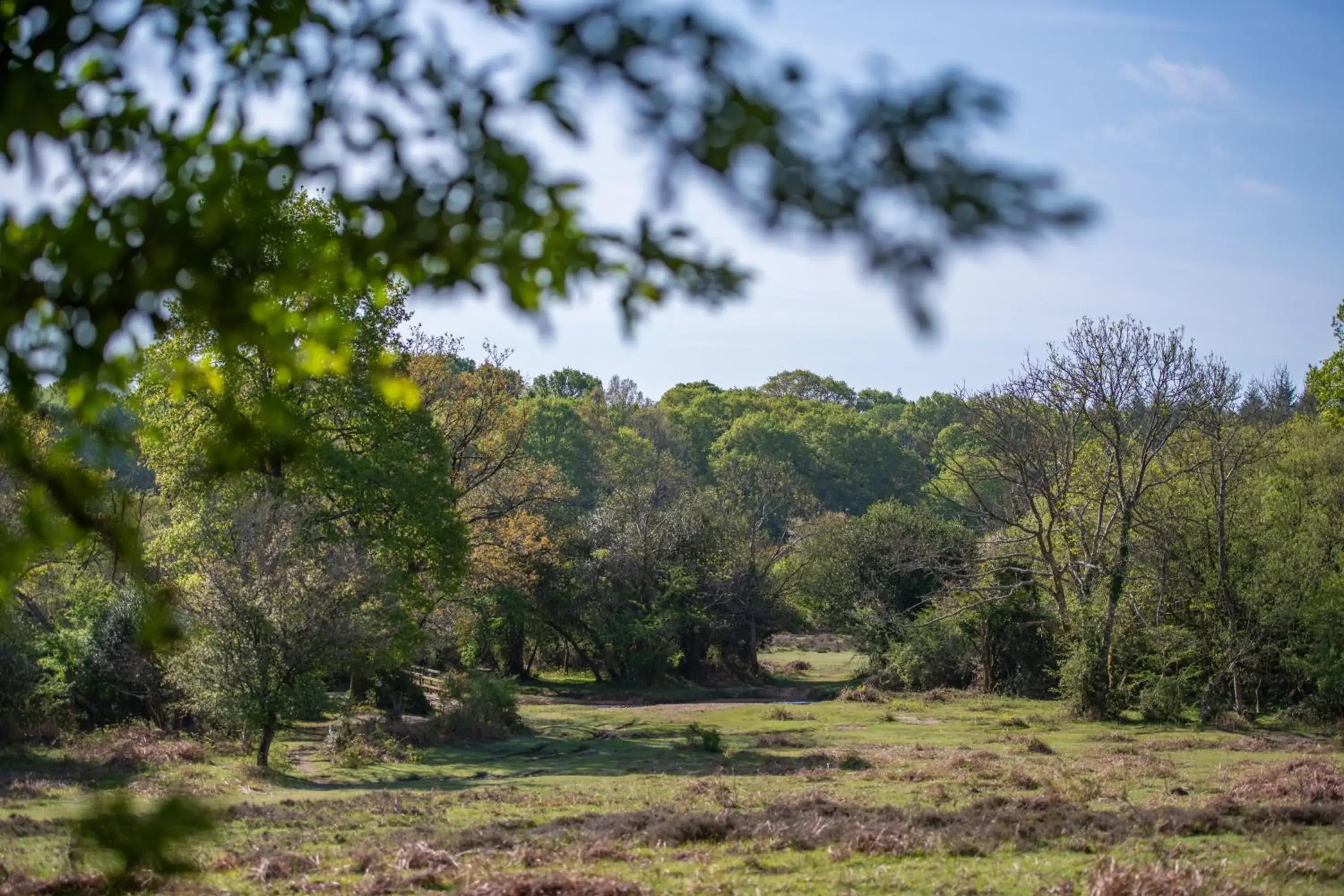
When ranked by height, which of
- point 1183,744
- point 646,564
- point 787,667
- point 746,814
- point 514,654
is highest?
point 646,564

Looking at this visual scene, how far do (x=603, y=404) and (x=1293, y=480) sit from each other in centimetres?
6572

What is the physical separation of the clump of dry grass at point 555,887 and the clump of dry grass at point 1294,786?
321 inches

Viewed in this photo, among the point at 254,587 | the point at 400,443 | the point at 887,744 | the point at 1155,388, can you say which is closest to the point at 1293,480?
the point at 1155,388

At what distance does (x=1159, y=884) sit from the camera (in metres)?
8.80

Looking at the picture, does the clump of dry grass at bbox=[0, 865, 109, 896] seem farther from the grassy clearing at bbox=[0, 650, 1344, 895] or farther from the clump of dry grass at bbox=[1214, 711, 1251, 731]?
the clump of dry grass at bbox=[1214, 711, 1251, 731]

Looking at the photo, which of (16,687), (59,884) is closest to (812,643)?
(16,687)

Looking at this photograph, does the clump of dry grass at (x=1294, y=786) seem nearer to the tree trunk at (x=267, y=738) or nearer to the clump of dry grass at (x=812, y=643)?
the tree trunk at (x=267, y=738)

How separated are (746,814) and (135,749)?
12.6 metres

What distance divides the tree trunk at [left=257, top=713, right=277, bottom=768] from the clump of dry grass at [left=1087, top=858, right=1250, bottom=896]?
14720 mm

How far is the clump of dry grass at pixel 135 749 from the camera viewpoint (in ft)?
63.5

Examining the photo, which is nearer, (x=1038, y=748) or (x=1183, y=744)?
(x=1038, y=748)

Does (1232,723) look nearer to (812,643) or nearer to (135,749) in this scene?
(135,749)

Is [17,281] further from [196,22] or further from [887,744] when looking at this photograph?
[887,744]

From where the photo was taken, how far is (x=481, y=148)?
2.86 meters
